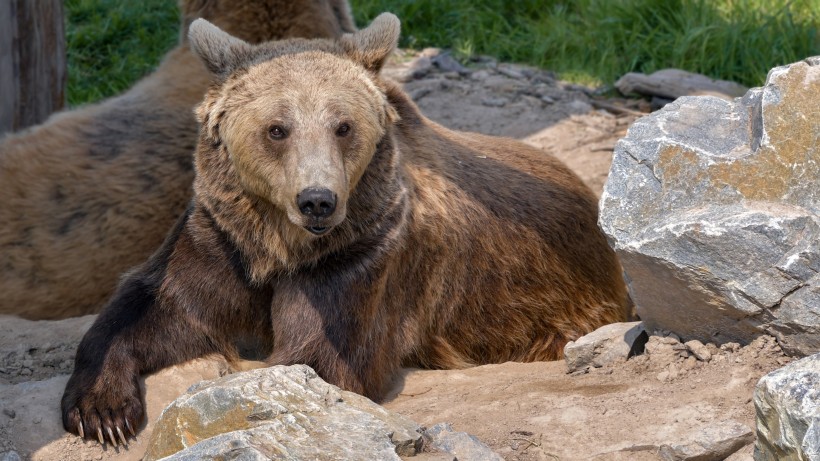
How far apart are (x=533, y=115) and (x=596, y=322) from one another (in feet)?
9.05

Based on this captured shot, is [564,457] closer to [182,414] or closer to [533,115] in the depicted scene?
[182,414]

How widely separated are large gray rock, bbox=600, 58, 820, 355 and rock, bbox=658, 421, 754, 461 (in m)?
0.55

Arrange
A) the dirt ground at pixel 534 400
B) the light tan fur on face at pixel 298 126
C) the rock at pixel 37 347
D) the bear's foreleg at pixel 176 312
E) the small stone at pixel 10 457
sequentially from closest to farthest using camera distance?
the dirt ground at pixel 534 400 < the small stone at pixel 10 457 < the light tan fur on face at pixel 298 126 < the bear's foreleg at pixel 176 312 < the rock at pixel 37 347

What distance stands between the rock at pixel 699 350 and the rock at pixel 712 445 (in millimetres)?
612

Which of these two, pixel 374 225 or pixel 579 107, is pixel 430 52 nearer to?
pixel 579 107

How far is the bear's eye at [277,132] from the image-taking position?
431cm

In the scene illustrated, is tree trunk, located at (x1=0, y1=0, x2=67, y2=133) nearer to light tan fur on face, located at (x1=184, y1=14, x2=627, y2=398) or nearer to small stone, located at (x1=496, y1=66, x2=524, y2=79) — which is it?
light tan fur on face, located at (x1=184, y1=14, x2=627, y2=398)

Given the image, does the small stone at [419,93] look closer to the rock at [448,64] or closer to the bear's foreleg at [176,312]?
the rock at [448,64]

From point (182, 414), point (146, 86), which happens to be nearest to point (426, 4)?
point (146, 86)

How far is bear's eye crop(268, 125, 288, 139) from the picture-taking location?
4312 mm

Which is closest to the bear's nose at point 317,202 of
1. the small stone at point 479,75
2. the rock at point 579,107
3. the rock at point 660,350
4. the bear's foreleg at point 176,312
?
the bear's foreleg at point 176,312

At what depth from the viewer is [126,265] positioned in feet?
18.7

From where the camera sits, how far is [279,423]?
3500 millimetres

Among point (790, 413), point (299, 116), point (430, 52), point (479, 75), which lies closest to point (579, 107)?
point (479, 75)
